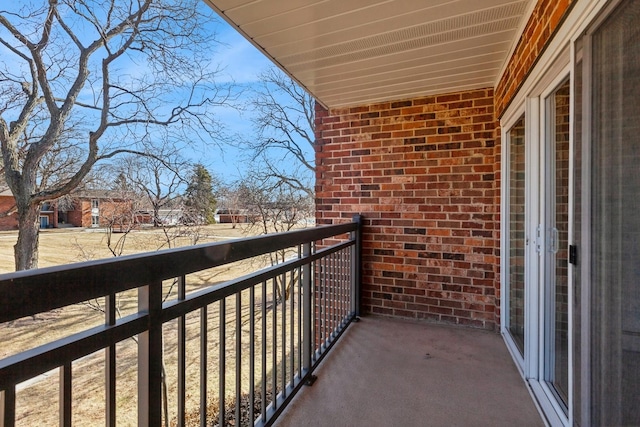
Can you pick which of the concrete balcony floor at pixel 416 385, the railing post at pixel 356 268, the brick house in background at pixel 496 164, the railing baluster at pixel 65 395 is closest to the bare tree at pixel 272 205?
the brick house in background at pixel 496 164

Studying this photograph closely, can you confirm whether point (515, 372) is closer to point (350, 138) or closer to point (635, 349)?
point (635, 349)

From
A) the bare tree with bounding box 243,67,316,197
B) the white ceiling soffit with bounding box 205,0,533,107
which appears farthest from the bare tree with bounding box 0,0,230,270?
the white ceiling soffit with bounding box 205,0,533,107

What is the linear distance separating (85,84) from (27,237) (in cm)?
321

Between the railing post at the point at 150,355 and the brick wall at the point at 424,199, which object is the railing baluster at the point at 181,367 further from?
the brick wall at the point at 424,199

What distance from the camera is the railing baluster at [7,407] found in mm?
626

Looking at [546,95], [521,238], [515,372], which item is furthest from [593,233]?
[515,372]

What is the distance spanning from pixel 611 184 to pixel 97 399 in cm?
506

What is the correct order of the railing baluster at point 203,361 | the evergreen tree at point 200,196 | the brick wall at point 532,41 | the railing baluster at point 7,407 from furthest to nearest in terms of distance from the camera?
the evergreen tree at point 200,196
the brick wall at point 532,41
the railing baluster at point 203,361
the railing baluster at point 7,407

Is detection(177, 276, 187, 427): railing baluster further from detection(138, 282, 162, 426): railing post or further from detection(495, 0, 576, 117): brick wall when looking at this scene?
detection(495, 0, 576, 117): brick wall

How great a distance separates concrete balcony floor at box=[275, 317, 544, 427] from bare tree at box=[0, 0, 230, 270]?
237 inches

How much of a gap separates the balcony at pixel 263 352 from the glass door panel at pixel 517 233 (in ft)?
0.91

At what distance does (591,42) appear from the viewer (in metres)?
1.17

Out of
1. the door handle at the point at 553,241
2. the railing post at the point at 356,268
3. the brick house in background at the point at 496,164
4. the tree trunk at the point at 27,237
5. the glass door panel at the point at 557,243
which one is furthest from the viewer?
the tree trunk at the point at 27,237

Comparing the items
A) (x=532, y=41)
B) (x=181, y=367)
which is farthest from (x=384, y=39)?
(x=181, y=367)
